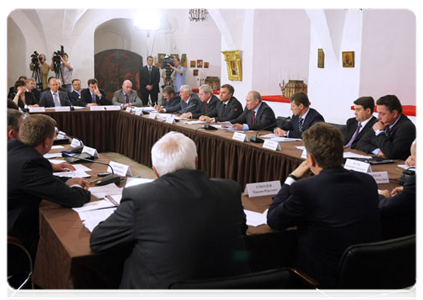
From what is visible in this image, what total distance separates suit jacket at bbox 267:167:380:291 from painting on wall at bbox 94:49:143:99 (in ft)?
41.2

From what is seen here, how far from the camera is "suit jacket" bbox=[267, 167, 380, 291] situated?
6.84 ft

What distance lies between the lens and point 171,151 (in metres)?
1.92

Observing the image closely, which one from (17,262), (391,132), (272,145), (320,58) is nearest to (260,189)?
(17,262)

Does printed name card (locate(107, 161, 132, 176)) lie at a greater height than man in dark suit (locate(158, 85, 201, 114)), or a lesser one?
lesser

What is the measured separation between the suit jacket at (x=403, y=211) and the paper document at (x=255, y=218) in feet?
2.02

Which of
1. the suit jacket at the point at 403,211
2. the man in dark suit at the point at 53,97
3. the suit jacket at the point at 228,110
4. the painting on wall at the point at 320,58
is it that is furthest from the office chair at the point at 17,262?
the painting on wall at the point at 320,58

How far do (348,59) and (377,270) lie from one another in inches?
270

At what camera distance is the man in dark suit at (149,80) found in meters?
13.0

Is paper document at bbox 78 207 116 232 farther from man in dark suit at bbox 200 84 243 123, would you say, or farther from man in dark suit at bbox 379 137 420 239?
man in dark suit at bbox 200 84 243 123

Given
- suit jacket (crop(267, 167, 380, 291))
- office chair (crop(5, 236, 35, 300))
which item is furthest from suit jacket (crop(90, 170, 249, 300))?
office chair (crop(5, 236, 35, 300))

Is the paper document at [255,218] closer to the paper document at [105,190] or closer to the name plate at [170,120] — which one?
the paper document at [105,190]

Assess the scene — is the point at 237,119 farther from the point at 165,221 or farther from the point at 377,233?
the point at 165,221

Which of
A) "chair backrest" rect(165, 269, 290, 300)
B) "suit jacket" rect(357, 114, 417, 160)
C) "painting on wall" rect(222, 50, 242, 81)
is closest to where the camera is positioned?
"chair backrest" rect(165, 269, 290, 300)

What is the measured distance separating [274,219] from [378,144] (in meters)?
2.50
